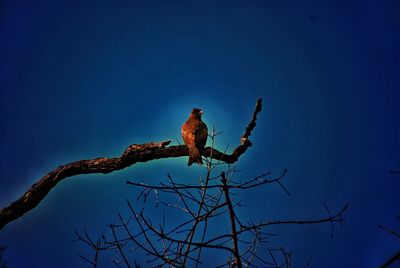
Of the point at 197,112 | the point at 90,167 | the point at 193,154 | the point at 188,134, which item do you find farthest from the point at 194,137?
the point at 197,112

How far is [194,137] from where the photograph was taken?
7117mm

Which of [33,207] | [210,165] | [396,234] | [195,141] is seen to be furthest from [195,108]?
[396,234]

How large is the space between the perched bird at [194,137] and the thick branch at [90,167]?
29 cm

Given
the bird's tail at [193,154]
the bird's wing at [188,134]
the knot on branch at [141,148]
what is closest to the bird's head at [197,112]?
the bird's wing at [188,134]

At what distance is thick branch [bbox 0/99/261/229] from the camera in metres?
4.96

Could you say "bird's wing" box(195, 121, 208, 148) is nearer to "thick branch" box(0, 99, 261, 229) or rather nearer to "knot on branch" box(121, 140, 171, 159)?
"thick branch" box(0, 99, 261, 229)

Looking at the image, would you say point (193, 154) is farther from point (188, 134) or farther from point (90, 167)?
point (90, 167)

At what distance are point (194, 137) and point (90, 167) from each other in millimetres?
2407

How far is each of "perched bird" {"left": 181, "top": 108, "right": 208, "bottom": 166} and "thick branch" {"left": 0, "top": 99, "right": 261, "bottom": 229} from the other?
0.96ft

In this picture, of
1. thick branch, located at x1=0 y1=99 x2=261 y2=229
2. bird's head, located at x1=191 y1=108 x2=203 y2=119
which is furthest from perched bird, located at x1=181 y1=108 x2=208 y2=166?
bird's head, located at x1=191 y1=108 x2=203 y2=119

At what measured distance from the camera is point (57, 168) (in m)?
5.39

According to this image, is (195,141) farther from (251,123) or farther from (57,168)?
(57,168)

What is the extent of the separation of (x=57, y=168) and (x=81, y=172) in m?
0.38

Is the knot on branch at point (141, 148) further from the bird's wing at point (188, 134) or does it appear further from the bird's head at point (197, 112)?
the bird's head at point (197, 112)
